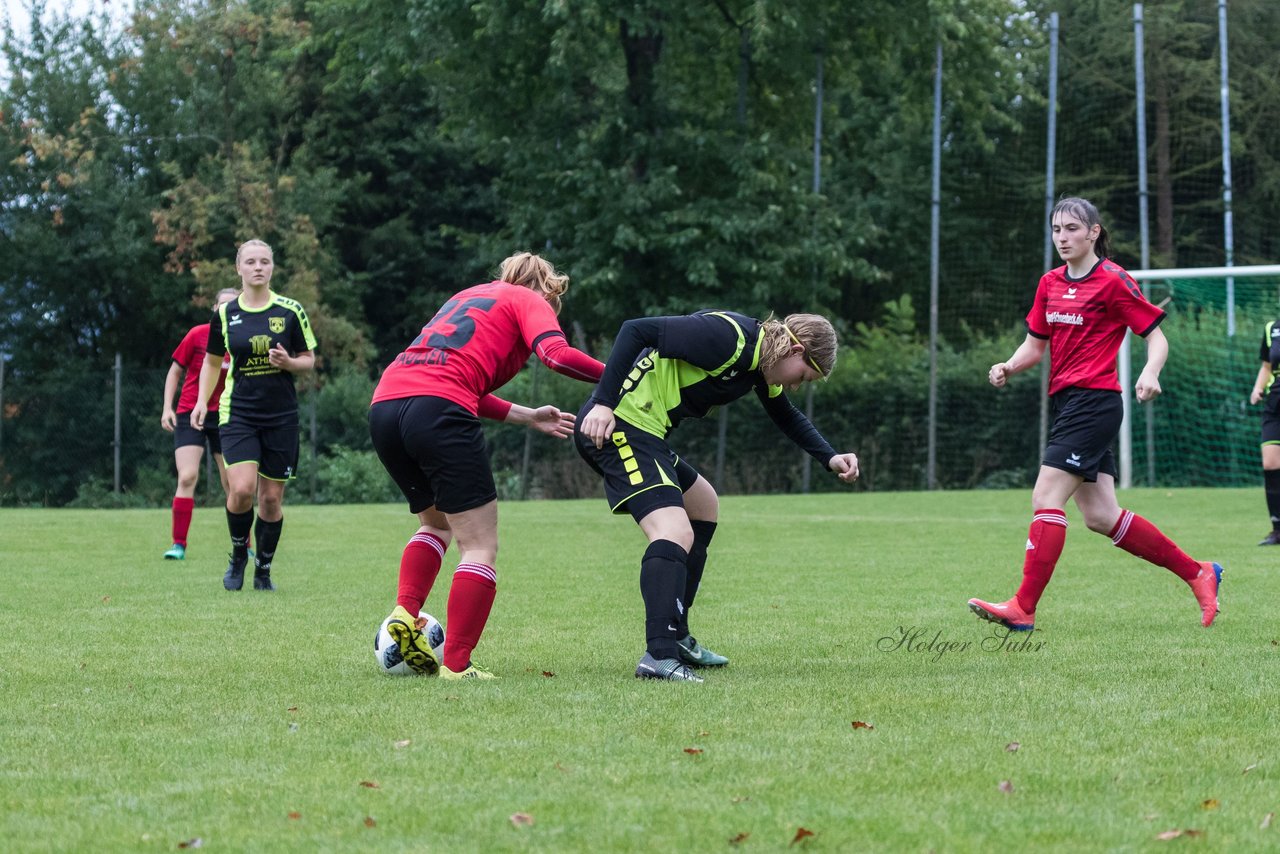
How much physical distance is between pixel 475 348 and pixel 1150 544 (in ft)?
11.6

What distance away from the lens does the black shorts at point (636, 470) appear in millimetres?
6043

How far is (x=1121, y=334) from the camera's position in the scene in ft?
24.8

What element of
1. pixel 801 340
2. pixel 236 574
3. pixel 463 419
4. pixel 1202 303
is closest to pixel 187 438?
pixel 236 574

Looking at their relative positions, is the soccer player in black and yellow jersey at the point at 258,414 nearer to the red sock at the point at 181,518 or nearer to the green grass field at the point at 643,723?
the green grass field at the point at 643,723

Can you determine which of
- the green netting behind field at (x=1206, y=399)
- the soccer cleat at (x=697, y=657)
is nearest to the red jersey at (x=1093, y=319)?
the soccer cleat at (x=697, y=657)

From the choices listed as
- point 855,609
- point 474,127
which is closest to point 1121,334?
point 855,609

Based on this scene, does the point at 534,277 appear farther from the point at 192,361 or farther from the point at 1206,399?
the point at 1206,399

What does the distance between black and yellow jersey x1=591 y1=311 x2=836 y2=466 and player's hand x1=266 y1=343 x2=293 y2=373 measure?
378 cm

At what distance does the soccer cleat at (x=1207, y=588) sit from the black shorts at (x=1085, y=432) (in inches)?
29.0

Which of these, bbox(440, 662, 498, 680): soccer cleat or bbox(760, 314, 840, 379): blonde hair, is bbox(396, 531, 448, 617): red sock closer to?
bbox(440, 662, 498, 680): soccer cleat

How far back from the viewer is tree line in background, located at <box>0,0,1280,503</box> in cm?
2767

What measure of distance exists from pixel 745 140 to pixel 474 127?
581 cm

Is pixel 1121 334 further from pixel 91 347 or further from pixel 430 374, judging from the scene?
pixel 91 347

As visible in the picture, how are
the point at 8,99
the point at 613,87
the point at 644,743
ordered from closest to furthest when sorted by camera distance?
1. the point at 644,743
2. the point at 613,87
3. the point at 8,99
